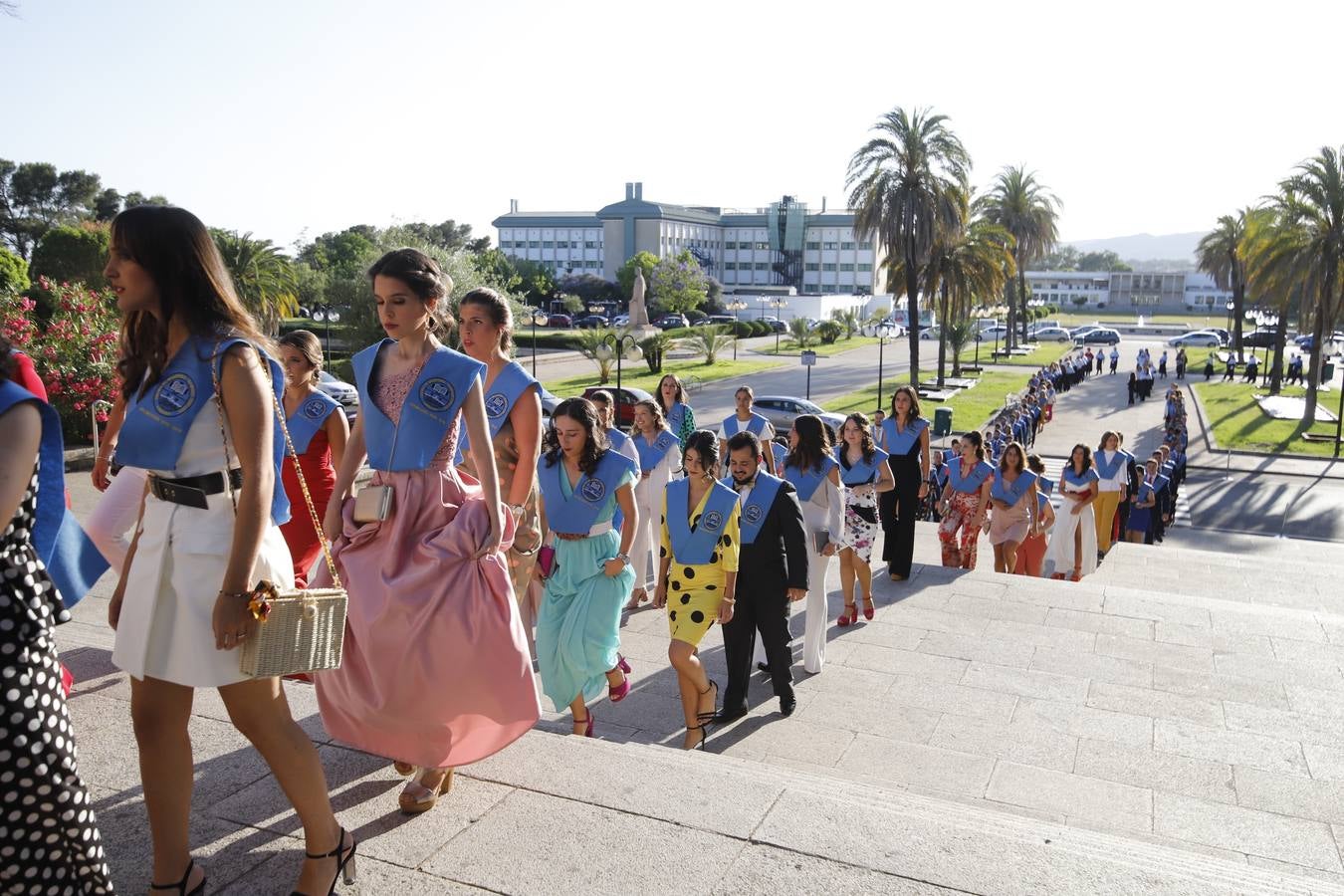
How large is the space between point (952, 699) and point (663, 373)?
34.8 metres

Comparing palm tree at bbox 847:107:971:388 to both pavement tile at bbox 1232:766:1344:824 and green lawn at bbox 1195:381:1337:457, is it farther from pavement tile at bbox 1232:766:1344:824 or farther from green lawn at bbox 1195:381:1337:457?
pavement tile at bbox 1232:766:1344:824

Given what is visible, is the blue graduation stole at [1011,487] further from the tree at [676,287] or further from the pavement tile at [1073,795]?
the tree at [676,287]

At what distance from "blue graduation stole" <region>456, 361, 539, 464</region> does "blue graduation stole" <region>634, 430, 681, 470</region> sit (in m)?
4.56

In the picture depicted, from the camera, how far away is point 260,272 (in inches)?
1253

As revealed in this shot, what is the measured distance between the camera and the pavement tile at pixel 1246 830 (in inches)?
175

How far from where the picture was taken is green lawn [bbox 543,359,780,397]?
123 ft

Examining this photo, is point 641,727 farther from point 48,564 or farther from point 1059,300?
point 1059,300

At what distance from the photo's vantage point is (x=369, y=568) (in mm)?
3348

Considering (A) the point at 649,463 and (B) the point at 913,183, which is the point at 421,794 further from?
(B) the point at 913,183

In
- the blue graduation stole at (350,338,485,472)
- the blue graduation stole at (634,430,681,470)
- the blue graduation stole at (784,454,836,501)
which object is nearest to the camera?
the blue graduation stole at (350,338,485,472)

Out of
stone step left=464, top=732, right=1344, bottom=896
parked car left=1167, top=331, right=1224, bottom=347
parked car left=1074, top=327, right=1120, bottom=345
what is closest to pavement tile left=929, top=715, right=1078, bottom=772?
stone step left=464, top=732, right=1344, bottom=896

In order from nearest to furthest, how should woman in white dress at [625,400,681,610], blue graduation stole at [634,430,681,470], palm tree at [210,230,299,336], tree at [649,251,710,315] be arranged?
Result: woman in white dress at [625,400,681,610], blue graduation stole at [634,430,681,470], palm tree at [210,230,299,336], tree at [649,251,710,315]

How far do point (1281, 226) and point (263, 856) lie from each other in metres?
34.5

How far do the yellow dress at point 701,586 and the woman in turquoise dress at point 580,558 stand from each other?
372mm
